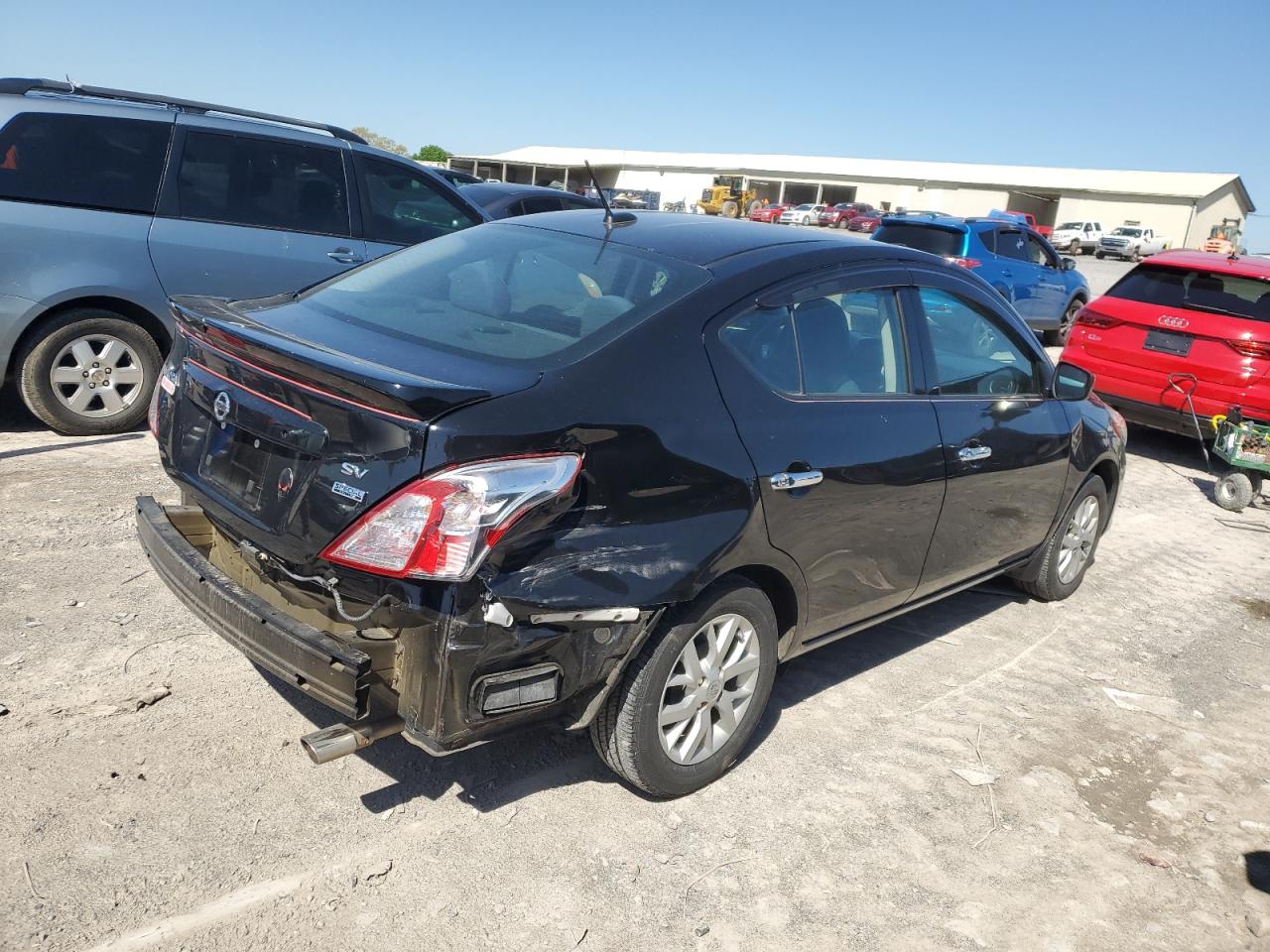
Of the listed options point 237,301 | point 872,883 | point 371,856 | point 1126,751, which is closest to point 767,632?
point 872,883

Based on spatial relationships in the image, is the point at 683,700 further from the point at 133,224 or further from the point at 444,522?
the point at 133,224

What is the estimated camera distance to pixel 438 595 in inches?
103

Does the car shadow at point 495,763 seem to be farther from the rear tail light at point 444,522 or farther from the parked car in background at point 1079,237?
the parked car in background at point 1079,237

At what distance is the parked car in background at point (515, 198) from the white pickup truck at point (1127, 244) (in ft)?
136

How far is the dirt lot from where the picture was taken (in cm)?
279

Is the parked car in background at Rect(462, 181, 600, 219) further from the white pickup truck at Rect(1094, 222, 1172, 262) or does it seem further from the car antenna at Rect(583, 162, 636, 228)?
the white pickup truck at Rect(1094, 222, 1172, 262)

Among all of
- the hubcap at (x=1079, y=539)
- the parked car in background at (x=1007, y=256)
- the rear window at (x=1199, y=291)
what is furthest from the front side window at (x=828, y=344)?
the parked car in background at (x=1007, y=256)

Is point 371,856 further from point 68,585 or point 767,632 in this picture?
point 68,585

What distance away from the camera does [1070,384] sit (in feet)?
16.3

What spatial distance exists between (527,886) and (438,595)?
91 cm

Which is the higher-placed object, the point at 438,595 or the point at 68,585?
the point at 438,595

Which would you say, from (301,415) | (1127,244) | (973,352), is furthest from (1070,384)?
(1127,244)

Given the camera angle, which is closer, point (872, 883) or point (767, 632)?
point (872, 883)

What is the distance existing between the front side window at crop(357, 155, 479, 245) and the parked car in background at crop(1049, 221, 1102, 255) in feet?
149
